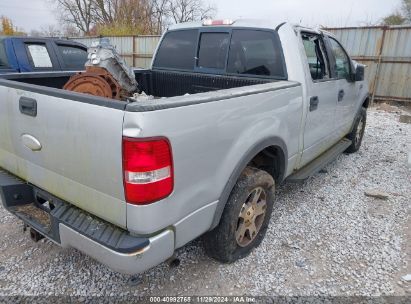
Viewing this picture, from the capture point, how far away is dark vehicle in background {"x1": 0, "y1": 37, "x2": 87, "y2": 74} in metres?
5.45

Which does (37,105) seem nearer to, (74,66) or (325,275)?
(325,275)

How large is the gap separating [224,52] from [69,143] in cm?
223

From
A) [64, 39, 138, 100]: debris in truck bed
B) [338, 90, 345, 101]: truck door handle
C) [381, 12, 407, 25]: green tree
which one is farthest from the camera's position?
[381, 12, 407, 25]: green tree

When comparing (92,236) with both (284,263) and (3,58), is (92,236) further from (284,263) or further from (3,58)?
(3,58)

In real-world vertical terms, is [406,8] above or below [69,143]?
above

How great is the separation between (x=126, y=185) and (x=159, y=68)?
2.74 m

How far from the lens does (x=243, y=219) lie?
2.67 meters

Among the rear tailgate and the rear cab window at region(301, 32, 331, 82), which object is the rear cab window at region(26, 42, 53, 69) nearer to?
the rear tailgate

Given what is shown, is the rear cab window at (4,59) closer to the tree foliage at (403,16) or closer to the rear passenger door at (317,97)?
the rear passenger door at (317,97)

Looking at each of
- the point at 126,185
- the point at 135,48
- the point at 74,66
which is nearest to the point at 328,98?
the point at 126,185

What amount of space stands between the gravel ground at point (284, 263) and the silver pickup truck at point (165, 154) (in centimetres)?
26

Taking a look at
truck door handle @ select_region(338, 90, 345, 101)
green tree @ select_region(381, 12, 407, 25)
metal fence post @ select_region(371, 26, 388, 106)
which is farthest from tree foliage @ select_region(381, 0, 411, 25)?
truck door handle @ select_region(338, 90, 345, 101)

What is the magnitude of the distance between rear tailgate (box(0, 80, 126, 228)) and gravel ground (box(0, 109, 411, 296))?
0.79m

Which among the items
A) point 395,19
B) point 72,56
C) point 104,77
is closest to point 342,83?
point 104,77
